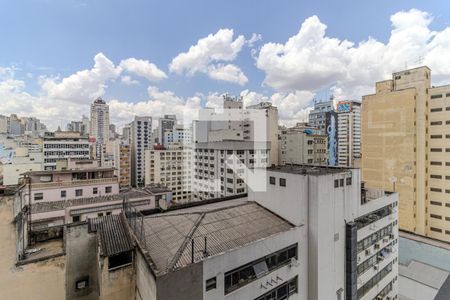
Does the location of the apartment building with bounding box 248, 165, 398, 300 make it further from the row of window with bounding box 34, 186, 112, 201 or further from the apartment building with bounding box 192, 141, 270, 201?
the apartment building with bounding box 192, 141, 270, 201

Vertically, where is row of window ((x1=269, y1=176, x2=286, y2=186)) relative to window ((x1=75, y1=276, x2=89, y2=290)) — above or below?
above

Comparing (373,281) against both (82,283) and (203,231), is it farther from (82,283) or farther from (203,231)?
(82,283)

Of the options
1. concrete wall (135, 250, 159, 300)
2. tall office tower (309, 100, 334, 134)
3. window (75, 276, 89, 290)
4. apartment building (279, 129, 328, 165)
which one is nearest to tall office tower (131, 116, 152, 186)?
apartment building (279, 129, 328, 165)

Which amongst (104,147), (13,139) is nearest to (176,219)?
(13,139)

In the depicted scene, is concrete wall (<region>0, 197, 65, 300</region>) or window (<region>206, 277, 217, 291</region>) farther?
concrete wall (<region>0, 197, 65, 300</region>)

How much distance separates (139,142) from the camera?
85250 millimetres

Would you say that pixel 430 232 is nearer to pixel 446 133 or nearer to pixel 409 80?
pixel 446 133

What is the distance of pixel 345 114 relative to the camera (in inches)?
3438

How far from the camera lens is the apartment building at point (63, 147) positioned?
50.4 metres

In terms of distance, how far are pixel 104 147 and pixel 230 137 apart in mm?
51445

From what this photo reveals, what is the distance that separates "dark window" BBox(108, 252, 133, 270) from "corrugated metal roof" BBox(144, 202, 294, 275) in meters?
0.93

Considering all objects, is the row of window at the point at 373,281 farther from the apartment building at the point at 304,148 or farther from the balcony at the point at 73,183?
the apartment building at the point at 304,148

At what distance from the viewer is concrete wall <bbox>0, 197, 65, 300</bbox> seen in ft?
30.2

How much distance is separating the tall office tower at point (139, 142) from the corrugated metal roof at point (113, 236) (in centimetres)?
7382
